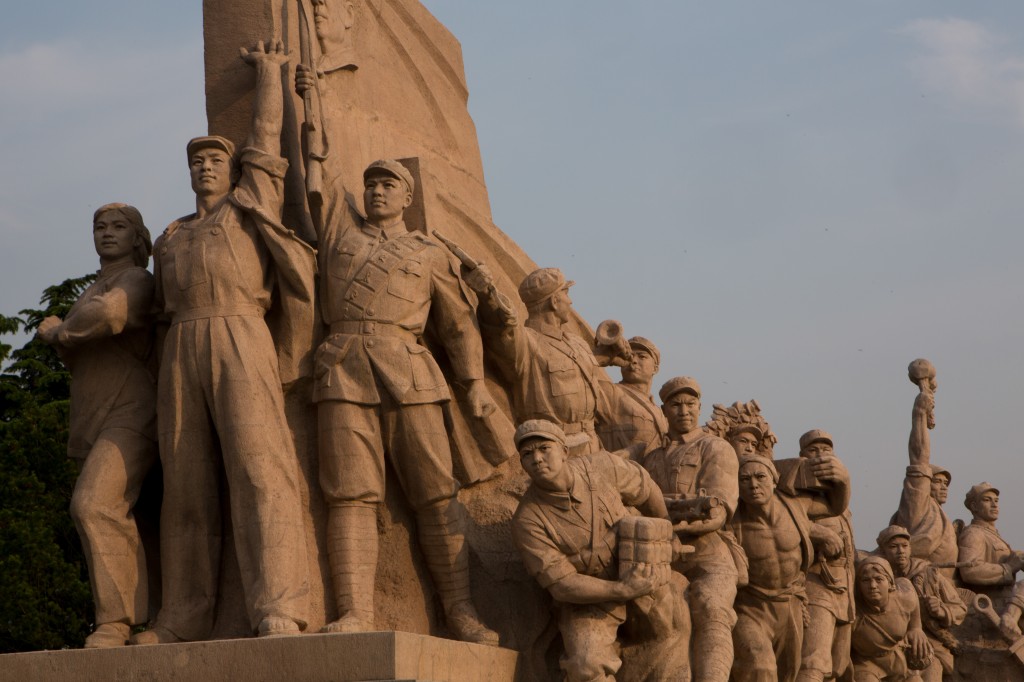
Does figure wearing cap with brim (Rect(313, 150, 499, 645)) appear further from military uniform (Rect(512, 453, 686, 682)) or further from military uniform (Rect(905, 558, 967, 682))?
military uniform (Rect(905, 558, 967, 682))

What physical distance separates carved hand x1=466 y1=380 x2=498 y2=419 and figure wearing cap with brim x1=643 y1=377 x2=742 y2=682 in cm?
132

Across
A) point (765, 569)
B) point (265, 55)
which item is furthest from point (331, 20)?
point (765, 569)

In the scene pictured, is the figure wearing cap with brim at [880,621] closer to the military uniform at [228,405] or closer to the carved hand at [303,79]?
the military uniform at [228,405]

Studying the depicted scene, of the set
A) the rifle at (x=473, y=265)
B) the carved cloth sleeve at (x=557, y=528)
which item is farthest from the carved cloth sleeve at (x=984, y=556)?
the rifle at (x=473, y=265)

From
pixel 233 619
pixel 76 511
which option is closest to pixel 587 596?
pixel 233 619

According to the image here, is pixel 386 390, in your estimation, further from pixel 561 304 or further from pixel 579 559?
pixel 561 304

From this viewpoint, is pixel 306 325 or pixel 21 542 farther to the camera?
pixel 21 542

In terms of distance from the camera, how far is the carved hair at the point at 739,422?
41.0ft

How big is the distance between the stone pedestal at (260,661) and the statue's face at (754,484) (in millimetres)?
2853

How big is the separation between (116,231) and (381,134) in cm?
183

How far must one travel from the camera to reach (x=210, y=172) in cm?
1057

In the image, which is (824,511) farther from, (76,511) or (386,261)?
(76,511)

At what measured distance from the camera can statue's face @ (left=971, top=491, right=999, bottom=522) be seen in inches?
727

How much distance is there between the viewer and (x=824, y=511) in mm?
12539
